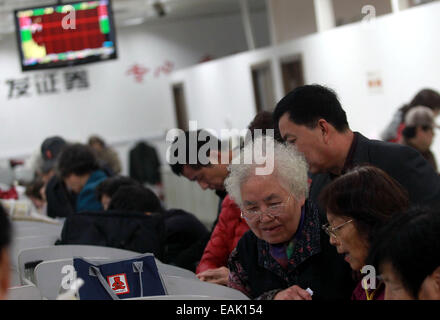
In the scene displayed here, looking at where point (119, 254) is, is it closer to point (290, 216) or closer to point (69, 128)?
point (290, 216)

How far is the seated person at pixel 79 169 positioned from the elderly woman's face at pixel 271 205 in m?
2.70

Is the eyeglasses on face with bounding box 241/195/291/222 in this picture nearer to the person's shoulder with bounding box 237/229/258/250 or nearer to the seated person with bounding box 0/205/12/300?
the person's shoulder with bounding box 237/229/258/250

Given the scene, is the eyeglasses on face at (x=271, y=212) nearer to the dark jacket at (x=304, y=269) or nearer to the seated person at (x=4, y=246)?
the dark jacket at (x=304, y=269)

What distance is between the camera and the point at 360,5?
910 cm

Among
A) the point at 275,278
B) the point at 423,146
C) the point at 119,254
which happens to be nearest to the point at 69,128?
the point at 423,146

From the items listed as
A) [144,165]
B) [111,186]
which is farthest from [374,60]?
[144,165]

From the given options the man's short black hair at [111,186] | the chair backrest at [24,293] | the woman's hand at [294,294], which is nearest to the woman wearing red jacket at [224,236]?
the chair backrest at [24,293]

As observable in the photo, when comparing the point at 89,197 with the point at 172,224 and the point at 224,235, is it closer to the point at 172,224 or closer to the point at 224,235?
the point at 172,224

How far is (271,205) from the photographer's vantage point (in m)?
2.35

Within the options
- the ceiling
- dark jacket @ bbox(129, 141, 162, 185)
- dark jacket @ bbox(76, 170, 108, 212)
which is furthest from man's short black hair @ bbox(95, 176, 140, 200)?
dark jacket @ bbox(129, 141, 162, 185)

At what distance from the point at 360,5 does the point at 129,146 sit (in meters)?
7.09

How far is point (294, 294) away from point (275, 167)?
1.52ft

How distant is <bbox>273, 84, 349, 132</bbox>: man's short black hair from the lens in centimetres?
268
